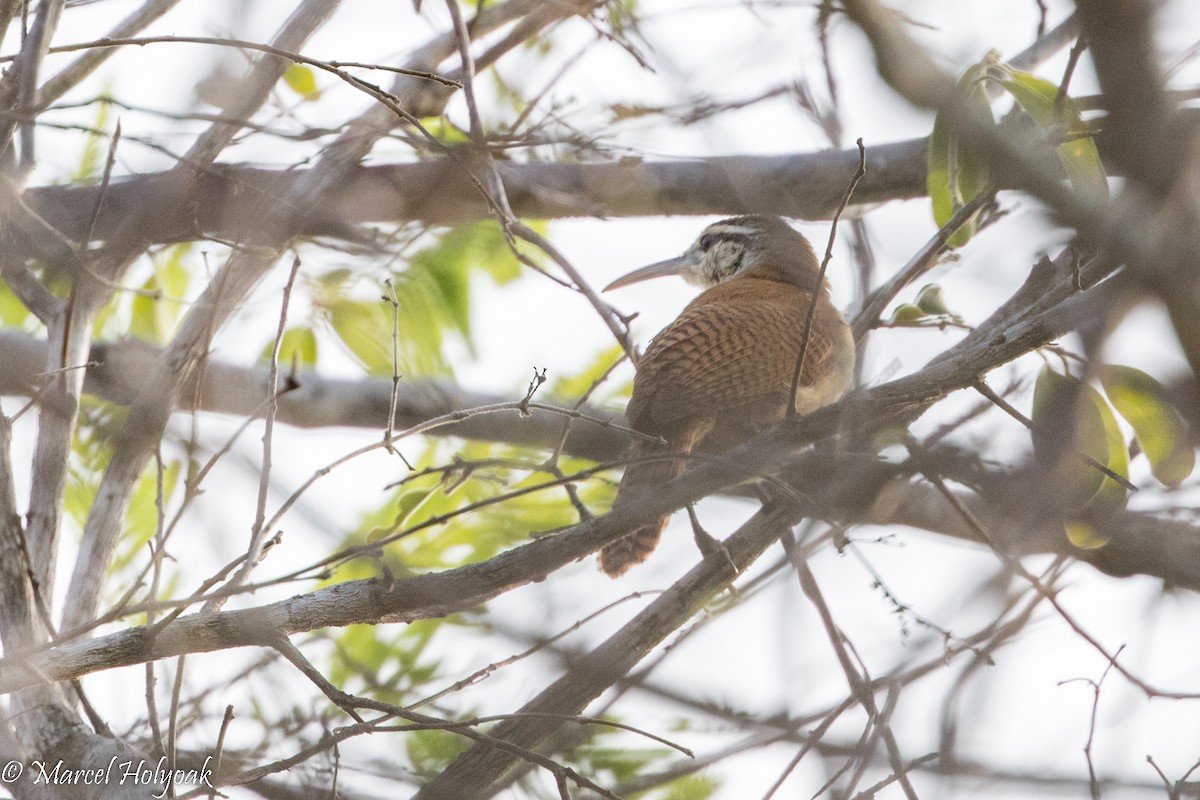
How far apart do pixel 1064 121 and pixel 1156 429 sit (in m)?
0.71

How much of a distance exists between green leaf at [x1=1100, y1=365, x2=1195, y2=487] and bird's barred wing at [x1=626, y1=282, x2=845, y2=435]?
49.5 inches

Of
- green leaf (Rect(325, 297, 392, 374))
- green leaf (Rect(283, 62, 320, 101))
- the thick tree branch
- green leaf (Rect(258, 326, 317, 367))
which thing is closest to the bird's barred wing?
the thick tree branch

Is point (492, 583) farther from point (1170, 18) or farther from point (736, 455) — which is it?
point (1170, 18)

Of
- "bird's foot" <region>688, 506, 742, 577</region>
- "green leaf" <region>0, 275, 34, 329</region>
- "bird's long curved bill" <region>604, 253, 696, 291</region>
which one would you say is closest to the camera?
"bird's foot" <region>688, 506, 742, 577</region>

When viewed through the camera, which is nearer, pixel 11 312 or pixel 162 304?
pixel 162 304

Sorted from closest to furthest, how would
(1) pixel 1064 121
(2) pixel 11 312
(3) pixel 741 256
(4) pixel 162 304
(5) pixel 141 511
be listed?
(1) pixel 1064 121, (5) pixel 141 511, (4) pixel 162 304, (2) pixel 11 312, (3) pixel 741 256

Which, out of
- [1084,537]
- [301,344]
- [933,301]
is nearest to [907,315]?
[933,301]

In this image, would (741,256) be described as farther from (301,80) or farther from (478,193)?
(301,80)

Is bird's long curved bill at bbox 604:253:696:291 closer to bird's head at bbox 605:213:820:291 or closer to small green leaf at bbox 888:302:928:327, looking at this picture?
bird's head at bbox 605:213:820:291

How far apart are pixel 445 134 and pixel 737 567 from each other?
2459 millimetres

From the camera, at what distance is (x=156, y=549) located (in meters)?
2.48

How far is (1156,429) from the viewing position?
2492 millimetres

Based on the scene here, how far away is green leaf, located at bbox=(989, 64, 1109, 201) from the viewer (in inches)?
89.2

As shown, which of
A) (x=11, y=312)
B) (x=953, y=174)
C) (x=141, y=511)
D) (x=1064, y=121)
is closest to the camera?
(x=1064, y=121)
